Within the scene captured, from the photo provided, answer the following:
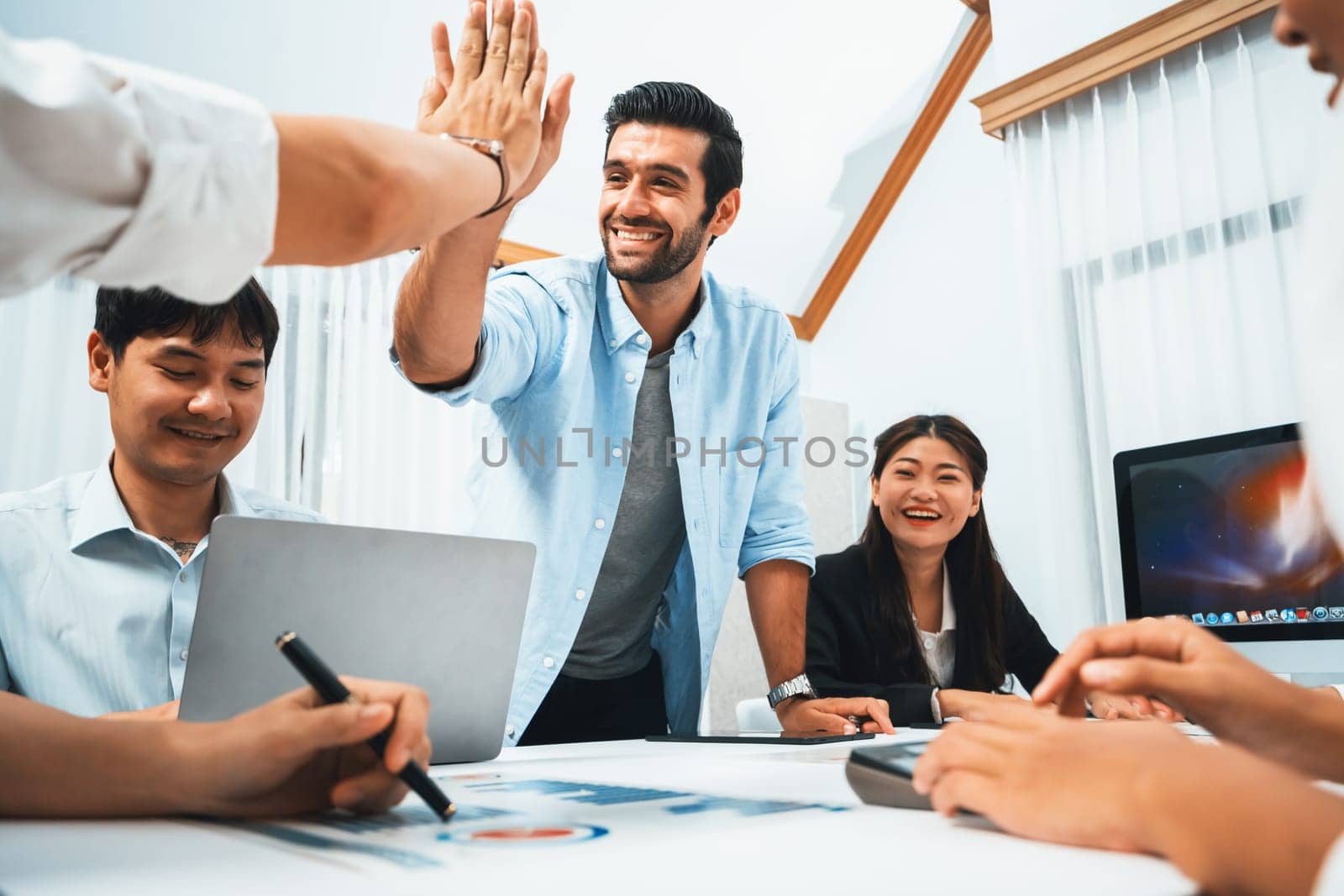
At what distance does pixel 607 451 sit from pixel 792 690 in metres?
0.52

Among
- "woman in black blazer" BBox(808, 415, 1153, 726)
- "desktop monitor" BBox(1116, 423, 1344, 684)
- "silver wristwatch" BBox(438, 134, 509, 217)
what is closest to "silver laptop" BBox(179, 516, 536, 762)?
"silver wristwatch" BBox(438, 134, 509, 217)

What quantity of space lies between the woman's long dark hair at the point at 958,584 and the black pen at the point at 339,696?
1744 mm

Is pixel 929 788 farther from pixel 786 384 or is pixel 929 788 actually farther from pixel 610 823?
pixel 786 384

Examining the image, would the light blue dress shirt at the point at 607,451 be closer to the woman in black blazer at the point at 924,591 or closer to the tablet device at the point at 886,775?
the woman in black blazer at the point at 924,591

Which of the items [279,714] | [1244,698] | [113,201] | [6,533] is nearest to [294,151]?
[113,201]

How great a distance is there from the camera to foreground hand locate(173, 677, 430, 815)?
639 millimetres

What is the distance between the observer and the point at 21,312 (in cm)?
308

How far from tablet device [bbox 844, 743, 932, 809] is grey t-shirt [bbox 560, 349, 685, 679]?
1080 mm

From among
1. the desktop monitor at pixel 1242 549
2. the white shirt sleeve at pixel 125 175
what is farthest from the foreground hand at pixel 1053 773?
the desktop monitor at pixel 1242 549

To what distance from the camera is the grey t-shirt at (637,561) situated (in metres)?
1.81

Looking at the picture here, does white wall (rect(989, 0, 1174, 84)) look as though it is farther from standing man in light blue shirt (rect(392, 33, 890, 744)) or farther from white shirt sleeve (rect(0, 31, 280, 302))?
white shirt sleeve (rect(0, 31, 280, 302))

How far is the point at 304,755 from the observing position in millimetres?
642

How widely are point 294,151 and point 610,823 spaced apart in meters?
0.45

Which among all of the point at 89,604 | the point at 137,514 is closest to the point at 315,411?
the point at 137,514
